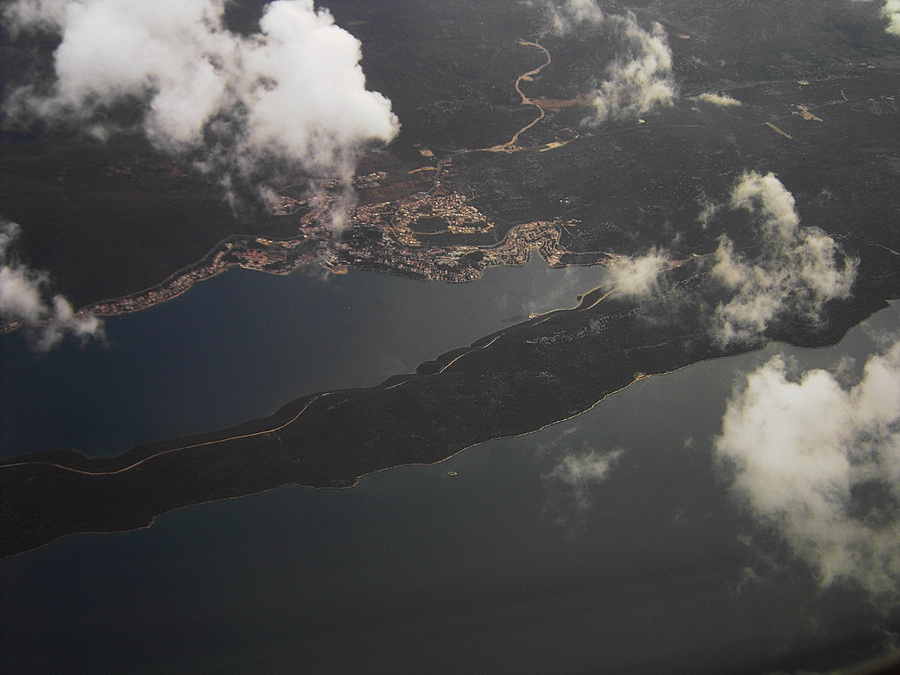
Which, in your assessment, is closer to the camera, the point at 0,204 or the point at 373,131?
the point at 0,204

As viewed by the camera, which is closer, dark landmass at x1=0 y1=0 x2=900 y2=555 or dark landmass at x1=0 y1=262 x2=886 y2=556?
dark landmass at x1=0 y1=262 x2=886 y2=556

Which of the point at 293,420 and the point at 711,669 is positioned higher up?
the point at 293,420

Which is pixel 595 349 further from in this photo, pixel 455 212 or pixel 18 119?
pixel 18 119

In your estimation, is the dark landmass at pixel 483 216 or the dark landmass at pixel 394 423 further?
the dark landmass at pixel 483 216

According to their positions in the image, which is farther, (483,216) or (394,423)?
(483,216)

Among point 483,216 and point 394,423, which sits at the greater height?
point 483,216

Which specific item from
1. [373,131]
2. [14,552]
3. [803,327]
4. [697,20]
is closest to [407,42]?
[373,131]

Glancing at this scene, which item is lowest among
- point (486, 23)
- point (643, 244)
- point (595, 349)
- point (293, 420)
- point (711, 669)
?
point (711, 669)

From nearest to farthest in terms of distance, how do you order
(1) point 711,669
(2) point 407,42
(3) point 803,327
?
Result: (1) point 711,669
(3) point 803,327
(2) point 407,42
